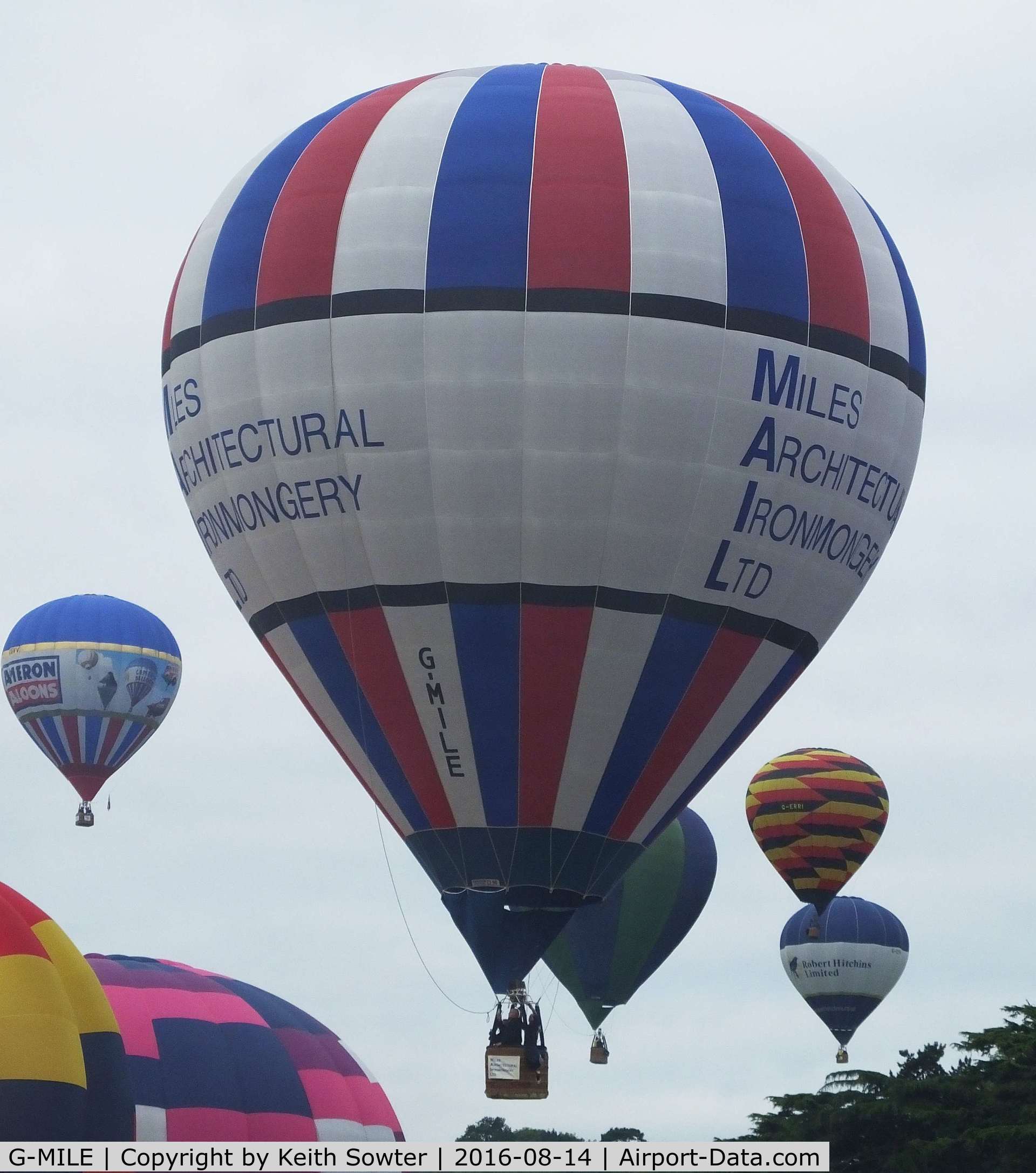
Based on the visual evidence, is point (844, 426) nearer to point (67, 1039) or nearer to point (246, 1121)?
point (67, 1039)

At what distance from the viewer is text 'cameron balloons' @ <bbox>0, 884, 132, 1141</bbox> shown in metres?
16.7

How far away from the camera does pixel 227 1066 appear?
1016 inches

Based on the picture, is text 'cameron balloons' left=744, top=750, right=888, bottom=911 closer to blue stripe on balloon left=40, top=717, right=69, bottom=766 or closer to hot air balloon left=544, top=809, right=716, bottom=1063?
hot air balloon left=544, top=809, right=716, bottom=1063

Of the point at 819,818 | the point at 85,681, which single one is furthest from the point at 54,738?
the point at 819,818

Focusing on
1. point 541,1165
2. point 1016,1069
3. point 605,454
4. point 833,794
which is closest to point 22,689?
point 833,794

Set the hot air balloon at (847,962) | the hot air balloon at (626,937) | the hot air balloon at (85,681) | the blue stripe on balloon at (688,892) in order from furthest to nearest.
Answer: the hot air balloon at (847,962) → the hot air balloon at (85,681) → the blue stripe on balloon at (688,892) → the hot air balloon at (626,937)

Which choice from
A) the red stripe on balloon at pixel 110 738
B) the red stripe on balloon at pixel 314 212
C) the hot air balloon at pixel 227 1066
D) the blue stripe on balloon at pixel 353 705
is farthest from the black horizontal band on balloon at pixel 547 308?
the red stripe on balloon at pixel 110 738

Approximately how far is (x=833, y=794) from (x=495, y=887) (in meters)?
16.2

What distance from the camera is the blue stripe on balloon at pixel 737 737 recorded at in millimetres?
21172

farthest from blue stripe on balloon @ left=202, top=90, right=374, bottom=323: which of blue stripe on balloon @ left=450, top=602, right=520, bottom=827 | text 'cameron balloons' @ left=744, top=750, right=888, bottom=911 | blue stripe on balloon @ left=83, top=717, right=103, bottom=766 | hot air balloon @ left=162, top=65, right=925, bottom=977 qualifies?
blue stripe on balloon @ left=83, top=717, right=103, bottom=766

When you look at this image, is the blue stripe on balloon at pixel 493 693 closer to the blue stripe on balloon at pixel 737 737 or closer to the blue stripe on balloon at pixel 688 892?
the blue stripe on balloon at pixel 737 737

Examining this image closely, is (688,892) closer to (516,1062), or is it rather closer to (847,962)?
(847,962)

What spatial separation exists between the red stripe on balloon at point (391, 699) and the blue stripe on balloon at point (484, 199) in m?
2.64
